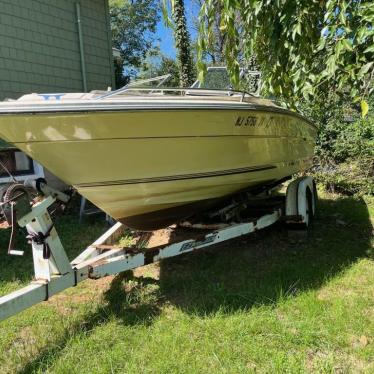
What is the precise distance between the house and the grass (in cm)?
419

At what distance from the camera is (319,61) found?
133 inches

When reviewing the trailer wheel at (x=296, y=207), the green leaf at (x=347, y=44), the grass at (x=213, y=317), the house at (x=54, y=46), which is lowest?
the grass at (x=213, y=317)

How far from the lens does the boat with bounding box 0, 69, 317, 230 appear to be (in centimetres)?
334

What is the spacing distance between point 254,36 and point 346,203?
14.2 feet

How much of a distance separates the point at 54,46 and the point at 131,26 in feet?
64.8

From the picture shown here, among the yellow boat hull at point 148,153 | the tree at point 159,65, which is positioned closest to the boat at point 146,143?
the yellow boat hull at point 148,153

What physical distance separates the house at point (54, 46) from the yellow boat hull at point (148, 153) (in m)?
4.76

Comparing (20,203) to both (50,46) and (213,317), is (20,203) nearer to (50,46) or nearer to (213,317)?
(213,317)

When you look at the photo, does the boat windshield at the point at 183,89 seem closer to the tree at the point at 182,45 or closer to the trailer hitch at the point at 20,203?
the trailer hitch at the point at 20,203

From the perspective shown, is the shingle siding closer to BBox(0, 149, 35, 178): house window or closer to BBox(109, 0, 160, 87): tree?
BBox(0, 149, 35, 178): house window

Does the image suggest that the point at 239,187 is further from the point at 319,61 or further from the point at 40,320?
the point at 40,320

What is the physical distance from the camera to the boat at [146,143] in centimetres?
334

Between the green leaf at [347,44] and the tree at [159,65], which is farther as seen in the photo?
the tree at [159,65]

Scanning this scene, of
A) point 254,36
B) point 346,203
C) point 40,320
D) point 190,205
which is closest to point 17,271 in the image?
point 40,320
